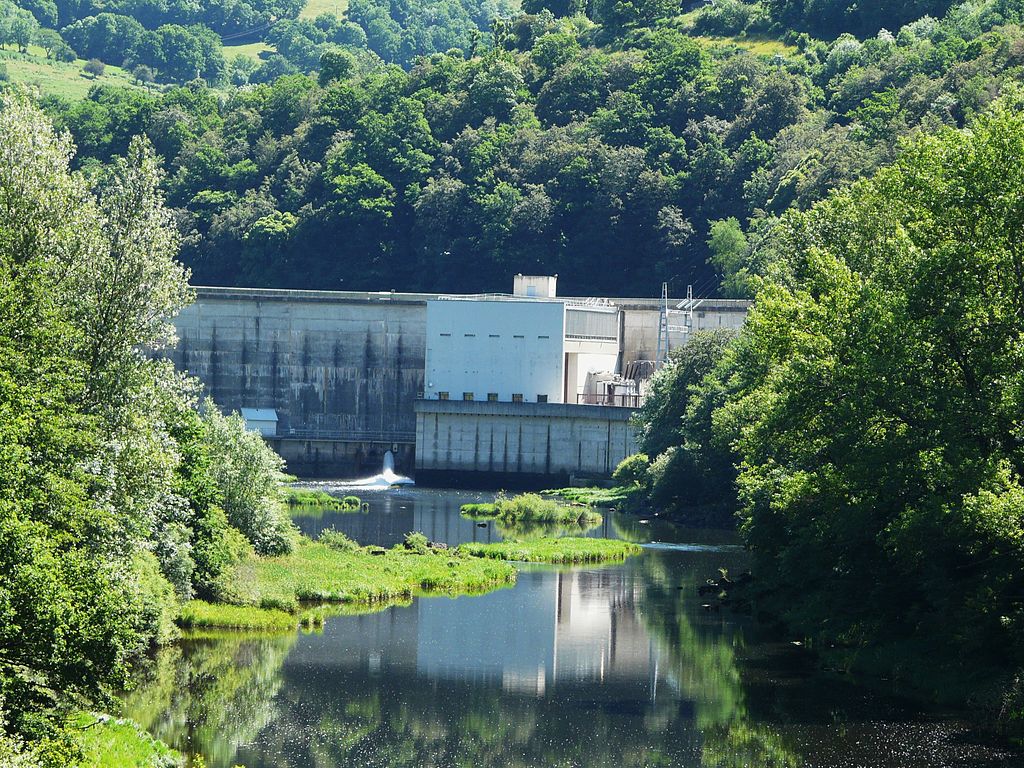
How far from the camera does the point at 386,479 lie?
330 ft

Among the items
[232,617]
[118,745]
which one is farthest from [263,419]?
[118,745]

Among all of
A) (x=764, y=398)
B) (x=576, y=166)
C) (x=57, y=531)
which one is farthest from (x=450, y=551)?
(x=576, y=166)

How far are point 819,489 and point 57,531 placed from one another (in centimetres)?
1837

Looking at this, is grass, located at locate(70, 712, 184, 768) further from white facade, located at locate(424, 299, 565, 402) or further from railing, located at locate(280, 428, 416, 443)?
railing, located at locate(280, 428, 416, 443)

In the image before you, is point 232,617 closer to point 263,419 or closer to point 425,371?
point 425,371

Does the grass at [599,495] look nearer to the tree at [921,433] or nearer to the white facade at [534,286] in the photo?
the white facade at [534,286]

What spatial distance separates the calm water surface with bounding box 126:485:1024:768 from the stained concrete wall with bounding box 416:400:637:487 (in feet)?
158

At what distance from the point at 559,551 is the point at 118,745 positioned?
3199 cm

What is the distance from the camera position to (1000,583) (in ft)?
114

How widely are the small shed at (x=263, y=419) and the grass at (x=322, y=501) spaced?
23.4 m

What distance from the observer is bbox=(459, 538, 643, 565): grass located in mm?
58469

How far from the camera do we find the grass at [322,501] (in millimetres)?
77500

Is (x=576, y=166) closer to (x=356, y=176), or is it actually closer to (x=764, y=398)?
(x=356, y=176)

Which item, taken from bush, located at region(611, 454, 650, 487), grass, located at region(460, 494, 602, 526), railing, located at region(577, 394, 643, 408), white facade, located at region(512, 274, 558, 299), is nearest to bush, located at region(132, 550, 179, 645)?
grass, located at region(460, 494, 602, 526)
